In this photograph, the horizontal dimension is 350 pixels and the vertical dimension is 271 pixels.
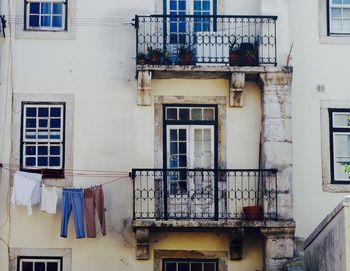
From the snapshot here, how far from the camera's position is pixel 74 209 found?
17312 millimetres

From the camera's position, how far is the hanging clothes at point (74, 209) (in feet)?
56.7

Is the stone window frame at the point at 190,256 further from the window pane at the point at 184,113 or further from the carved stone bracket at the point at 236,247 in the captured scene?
the window pane at the point at 184,113

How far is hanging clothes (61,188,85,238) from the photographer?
56.7 ft

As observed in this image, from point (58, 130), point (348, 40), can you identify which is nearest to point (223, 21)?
point (348, 40)

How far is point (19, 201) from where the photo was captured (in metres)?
17.2

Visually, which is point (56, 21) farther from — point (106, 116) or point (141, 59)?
point (106, 116)

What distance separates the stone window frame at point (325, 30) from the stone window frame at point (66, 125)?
4.94 meters

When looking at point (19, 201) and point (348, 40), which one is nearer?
point (19, 201)

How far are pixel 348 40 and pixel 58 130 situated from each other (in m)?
5.79

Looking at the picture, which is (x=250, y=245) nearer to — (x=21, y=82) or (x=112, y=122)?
(x=112, y=122)

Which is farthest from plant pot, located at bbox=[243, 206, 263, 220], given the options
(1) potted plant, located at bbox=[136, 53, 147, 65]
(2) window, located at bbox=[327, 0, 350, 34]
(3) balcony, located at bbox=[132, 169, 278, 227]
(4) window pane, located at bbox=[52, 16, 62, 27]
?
(4) window pane, located at bbox=[52, 16, 62, 27]

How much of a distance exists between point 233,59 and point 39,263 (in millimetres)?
5163

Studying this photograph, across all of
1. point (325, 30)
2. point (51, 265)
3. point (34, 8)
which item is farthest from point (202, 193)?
point (34, 8)

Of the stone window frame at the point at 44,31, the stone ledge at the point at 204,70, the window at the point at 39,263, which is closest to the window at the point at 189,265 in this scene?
the window at the point at 39,263
